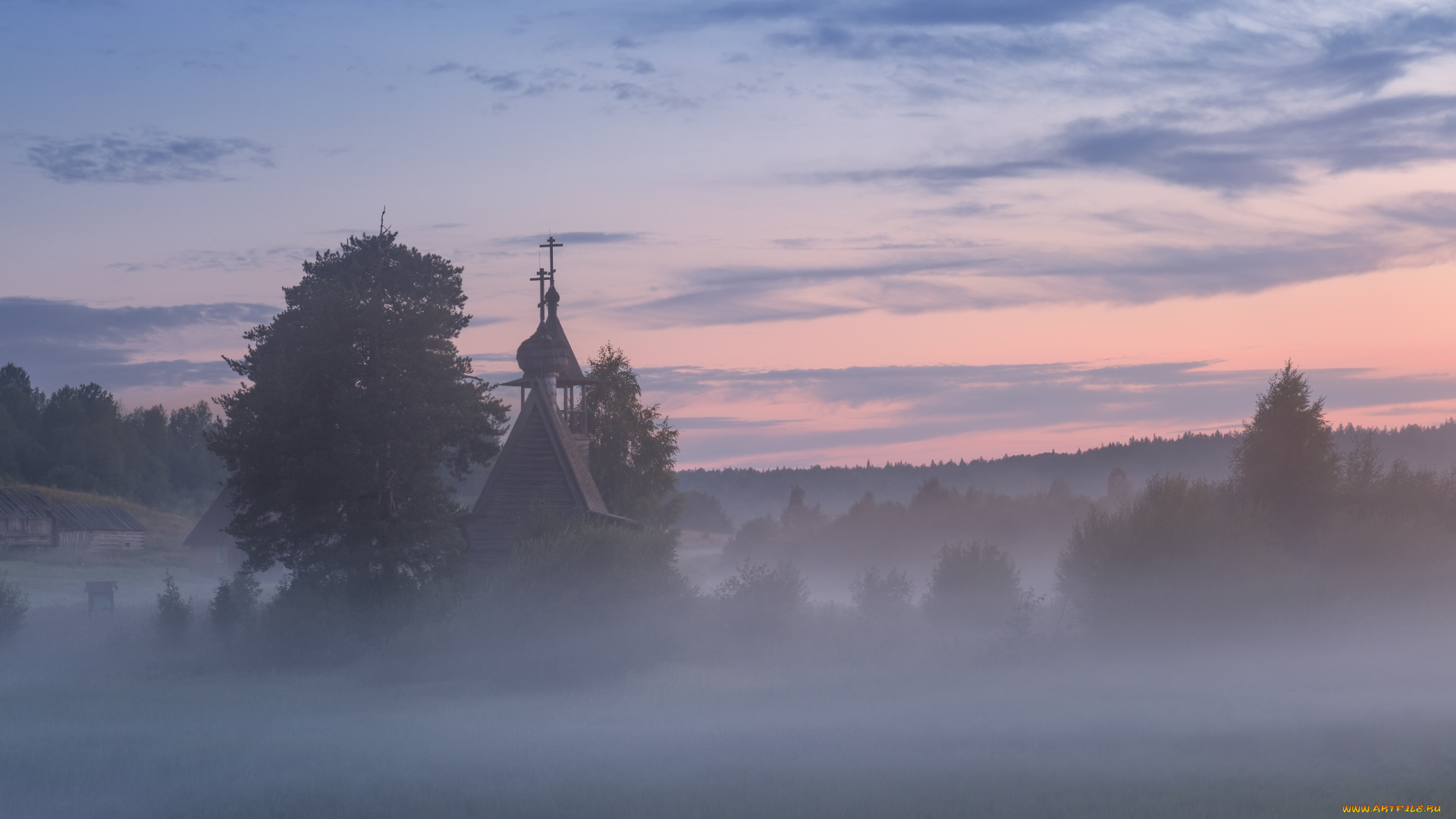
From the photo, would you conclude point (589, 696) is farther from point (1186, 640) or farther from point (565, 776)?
point (1186, 640)

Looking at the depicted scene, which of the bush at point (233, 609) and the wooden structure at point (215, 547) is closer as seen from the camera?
the bush at point (233, 609)

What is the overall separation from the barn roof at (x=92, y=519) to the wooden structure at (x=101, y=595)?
40476 mm

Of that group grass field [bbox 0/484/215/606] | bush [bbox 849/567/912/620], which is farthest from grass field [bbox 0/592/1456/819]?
grass field [bbox 0/484/215/606]

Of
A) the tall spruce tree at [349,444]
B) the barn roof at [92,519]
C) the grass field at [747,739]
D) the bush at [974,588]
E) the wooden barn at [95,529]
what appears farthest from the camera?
the barn roof at [92,519]

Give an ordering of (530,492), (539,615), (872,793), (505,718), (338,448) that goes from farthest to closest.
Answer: (530,492) → (338,448) → (539,615) → (505,718) → (872,793)

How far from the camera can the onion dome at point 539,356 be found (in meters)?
54.5

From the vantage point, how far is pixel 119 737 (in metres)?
27.9

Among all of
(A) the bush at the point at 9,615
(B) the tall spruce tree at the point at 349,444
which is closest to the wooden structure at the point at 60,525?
(A) the bush at the point at 9,615

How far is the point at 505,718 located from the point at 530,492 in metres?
16.9

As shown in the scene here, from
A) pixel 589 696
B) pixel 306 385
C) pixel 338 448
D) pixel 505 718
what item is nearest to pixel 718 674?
pixel 589 696

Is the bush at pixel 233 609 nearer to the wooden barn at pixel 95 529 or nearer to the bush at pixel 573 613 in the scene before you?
the bush at pixel 573 613

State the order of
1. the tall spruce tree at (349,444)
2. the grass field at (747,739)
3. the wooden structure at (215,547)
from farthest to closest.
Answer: the wooden structure at (215,547) < the tall spruce tree at (349,444) < the grass field at (747,739)

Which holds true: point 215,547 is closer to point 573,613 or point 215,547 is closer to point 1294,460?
point 573,613

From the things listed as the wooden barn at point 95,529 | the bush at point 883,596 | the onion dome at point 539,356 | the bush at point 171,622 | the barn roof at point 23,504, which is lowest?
the bush at point 883,596
